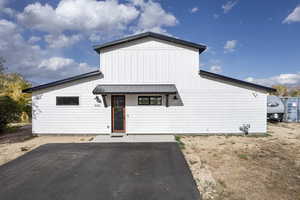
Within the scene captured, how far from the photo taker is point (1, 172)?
4453mm

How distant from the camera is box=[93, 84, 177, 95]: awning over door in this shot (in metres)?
7.96

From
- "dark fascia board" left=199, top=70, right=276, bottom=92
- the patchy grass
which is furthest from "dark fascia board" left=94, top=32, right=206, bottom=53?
the patchy grass

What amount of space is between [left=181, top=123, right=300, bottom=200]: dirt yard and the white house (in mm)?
1472

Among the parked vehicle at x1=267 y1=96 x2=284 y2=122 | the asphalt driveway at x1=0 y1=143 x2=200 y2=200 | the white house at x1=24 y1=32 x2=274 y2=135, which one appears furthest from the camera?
the parked vehicle at x1=267 y1=96 x2=284 y2=122

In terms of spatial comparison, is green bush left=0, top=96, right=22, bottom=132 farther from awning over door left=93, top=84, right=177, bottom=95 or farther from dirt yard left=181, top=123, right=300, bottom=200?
dirt yard left=181, top=123, right=300, bottom=200

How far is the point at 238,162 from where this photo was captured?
5.05 m

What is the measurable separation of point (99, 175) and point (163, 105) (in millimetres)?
5280

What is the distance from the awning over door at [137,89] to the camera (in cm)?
796

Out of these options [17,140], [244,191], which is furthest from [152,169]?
[17,140]

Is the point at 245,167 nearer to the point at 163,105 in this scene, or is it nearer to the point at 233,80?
the point at 163,105

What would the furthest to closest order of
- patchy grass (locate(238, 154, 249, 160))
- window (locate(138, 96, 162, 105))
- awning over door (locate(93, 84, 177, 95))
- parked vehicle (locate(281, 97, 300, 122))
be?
parked vehicle (locate(281, 97, 300, 122))
window (locate(138, 96, 162, 105))
awning over door (locate(93, 84, 177, 95))
patchy grass (locate(238, 154, 249, 160))

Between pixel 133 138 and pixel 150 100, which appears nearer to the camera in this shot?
pixel 133 138

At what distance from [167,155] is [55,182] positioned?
11.9ft

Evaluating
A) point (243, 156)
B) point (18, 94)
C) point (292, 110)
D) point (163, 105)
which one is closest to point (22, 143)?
point (163, 105)
